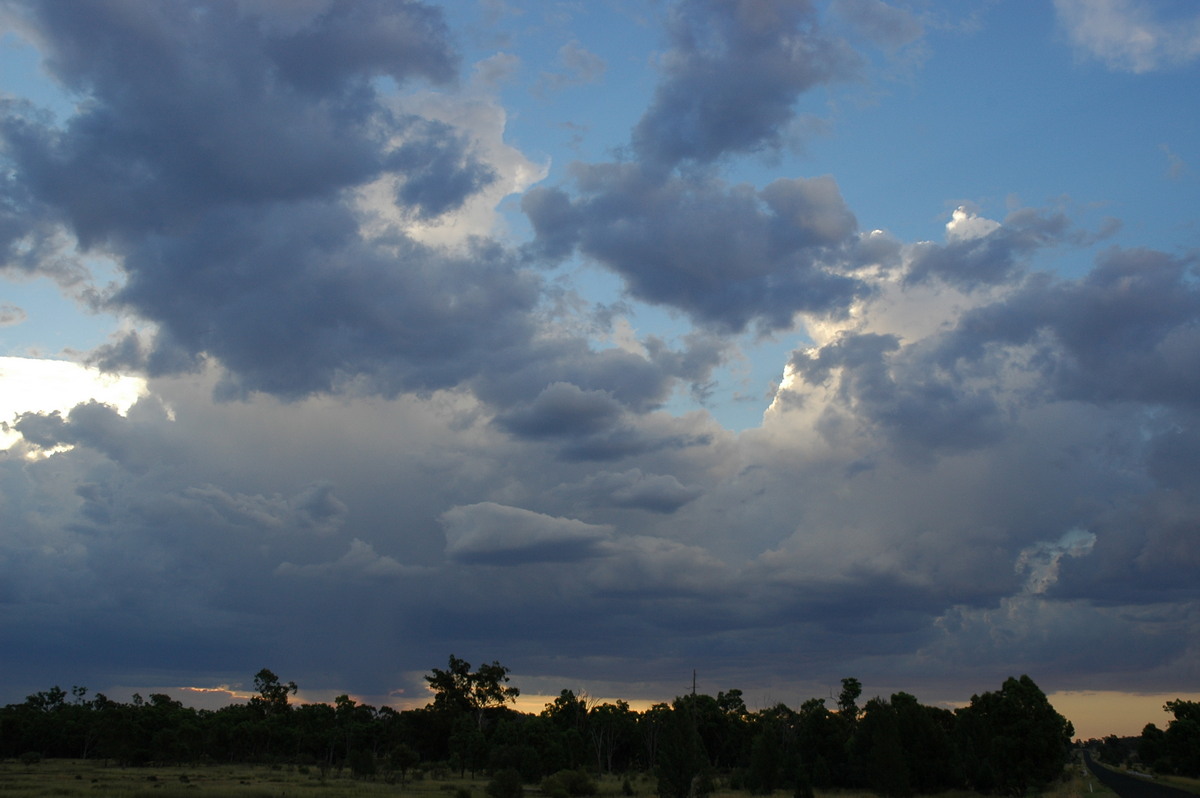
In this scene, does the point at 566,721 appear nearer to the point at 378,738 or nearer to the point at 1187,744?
the point at 378,738

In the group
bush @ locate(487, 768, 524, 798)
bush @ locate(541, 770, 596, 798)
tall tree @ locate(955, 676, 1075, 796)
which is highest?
tall tree @ locate(955, 676, 1075, 796)

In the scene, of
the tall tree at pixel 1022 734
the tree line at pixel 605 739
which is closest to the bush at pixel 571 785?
the tree line at pixel 605 739

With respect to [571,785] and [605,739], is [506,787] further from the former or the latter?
[605,739]

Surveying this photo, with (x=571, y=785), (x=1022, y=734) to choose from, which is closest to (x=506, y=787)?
(x=571, y=785)

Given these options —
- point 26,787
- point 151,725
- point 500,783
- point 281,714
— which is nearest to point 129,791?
point 26,787

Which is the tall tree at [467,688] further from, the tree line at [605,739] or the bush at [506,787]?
the bush at [506,787]

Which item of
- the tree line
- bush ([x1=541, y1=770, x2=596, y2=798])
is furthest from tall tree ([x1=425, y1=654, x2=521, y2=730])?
bush ([x1=541, y1=770, x2=596, y2=798])

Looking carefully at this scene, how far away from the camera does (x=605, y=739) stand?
440ft

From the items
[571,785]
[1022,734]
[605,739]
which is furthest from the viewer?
[605,739]

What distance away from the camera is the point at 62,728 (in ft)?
442

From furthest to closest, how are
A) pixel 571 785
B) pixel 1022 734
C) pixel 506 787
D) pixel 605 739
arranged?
pixel 605 739, pixel 571 785, pixel 1022 734, pixel 506 787

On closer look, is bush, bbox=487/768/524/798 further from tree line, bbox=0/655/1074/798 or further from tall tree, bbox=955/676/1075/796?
tall tree, bbox=955/676/1075/796

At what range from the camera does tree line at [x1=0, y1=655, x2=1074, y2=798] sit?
235 ft

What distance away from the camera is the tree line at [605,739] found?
71688mm
